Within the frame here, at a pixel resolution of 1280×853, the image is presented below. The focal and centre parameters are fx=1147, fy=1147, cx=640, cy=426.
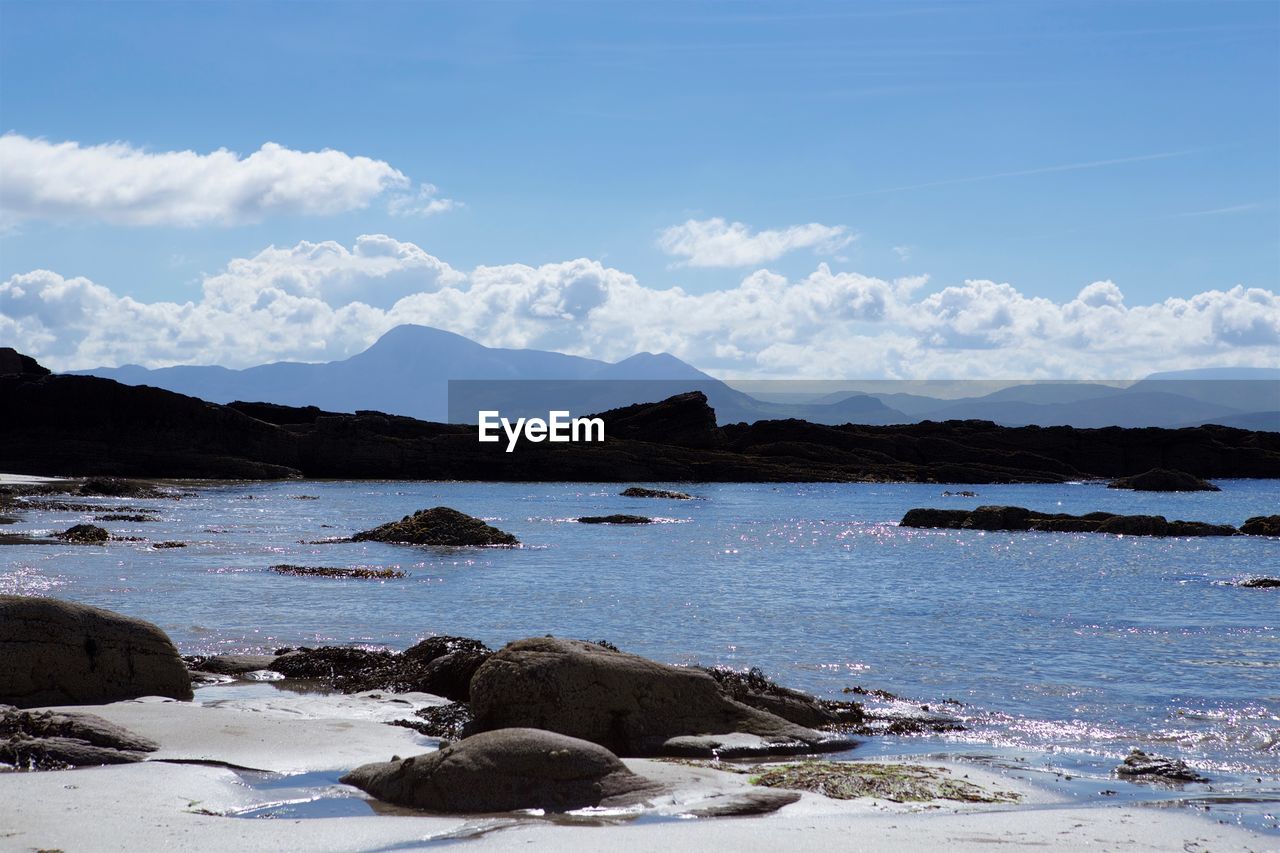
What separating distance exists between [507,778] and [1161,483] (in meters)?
94.2

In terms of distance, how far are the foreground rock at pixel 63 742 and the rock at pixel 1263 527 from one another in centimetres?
4912

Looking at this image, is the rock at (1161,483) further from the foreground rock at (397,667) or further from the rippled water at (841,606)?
the foreground rock at (397,667)

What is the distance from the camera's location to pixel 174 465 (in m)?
86.2

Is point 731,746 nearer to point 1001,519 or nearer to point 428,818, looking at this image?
point 428,818

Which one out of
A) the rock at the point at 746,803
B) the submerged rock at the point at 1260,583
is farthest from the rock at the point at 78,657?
the submerged rock at the point at 1260,583

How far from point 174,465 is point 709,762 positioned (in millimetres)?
83358

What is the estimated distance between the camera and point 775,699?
12.7 meters

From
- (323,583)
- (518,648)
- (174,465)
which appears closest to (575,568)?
(323,583)

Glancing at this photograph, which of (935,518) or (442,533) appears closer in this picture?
(442,533)

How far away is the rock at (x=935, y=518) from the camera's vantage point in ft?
173

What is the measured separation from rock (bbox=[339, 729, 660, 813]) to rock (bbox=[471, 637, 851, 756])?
1889 mm

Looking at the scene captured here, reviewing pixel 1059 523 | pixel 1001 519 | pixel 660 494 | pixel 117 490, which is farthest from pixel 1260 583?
pixel 117 490

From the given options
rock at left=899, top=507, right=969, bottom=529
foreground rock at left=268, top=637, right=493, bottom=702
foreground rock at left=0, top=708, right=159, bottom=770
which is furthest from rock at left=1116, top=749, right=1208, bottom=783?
rock at left=899, top=507, right=969, bottom=529

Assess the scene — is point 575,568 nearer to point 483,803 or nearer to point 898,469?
point 483,803
